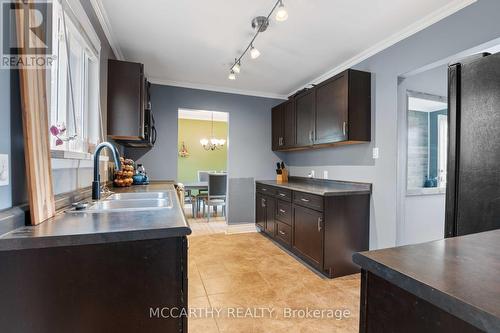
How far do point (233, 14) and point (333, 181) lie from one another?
2.35m

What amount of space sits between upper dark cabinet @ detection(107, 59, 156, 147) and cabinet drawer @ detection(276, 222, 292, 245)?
2131 mm

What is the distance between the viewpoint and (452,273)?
1.92ft

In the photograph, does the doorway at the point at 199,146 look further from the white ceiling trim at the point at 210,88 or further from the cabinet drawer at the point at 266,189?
the cabinet drawer at the point at 266,189

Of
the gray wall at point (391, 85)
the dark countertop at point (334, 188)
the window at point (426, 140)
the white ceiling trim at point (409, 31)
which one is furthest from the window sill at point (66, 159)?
the window at point (426, 140)

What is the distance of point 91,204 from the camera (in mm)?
1489

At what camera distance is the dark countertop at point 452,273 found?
1.49 ft

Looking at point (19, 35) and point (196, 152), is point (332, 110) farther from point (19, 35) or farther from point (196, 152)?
point (196, 152)

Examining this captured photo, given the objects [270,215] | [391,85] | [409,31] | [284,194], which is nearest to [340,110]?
[391,85]

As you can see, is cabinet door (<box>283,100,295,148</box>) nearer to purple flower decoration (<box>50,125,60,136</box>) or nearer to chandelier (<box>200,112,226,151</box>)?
purple flower decoration (<box>50,125,60,136</box>)

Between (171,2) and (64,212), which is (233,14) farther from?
(64,212)

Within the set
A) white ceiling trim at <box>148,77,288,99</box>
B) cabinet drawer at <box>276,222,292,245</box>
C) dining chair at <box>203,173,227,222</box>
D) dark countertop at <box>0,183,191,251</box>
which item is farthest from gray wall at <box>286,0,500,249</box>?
dining chair at <box>203,173,227,222</box>

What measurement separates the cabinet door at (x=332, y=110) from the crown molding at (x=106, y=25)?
7.87ft

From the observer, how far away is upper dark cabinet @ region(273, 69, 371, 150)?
8.70 feet

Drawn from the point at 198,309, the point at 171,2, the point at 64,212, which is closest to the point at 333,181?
the point at 198,309
